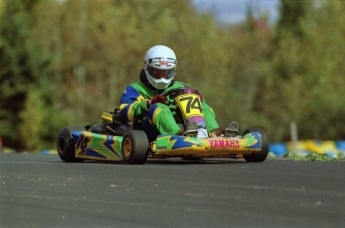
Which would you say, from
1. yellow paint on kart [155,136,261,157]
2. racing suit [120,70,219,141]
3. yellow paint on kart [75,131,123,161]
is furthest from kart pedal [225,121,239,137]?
yellow paint on kart [75,131,123,161]

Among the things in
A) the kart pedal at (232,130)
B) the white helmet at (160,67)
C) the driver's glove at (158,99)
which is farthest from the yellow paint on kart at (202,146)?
the white helmet at (160,67)

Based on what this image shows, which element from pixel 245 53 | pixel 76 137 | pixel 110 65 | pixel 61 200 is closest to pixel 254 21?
pixel 245 53

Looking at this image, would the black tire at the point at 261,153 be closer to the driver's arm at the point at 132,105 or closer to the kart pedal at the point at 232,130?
the kart pedal at the point at 232,130

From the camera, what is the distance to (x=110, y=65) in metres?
40.6

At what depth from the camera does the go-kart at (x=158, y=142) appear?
11719 mm

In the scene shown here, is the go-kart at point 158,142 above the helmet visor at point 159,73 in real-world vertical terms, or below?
below

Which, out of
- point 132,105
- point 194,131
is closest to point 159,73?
point 132,105

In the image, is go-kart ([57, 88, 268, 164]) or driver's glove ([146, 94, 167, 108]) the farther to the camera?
driver's glove ([146, 94, 167, 108])

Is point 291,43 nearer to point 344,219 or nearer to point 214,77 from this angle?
point 214,77

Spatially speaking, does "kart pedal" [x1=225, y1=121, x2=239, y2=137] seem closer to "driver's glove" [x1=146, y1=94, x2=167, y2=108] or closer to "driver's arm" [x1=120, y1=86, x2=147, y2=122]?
"driver's glove" [x1=146, y1=94, x2=167, y2=108]

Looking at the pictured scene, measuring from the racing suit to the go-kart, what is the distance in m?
0.19

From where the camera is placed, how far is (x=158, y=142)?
11.9 m

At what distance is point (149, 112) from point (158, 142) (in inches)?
30.3

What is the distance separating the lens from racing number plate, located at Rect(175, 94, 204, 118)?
41.0 feet
